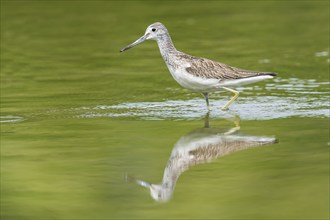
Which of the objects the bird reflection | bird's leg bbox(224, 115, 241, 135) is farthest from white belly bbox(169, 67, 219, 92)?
the bird reflection

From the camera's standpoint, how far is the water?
9133 mm

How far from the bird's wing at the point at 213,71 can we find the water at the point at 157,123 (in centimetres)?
53

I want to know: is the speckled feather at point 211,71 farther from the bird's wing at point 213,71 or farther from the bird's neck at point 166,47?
the bird's neck at point 166,47

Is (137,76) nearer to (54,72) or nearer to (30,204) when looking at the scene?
(54,72)

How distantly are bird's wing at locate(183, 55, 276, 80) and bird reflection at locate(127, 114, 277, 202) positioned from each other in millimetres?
942

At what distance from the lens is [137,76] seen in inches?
640

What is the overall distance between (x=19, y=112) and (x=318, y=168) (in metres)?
5.11

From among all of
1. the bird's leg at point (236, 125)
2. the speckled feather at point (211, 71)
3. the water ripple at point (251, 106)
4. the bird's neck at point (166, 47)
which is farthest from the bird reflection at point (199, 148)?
the bird's neck at point (166, 47)

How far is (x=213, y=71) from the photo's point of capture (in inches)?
523

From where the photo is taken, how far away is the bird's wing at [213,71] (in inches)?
516

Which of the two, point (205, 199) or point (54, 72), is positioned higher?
point (54, 72)

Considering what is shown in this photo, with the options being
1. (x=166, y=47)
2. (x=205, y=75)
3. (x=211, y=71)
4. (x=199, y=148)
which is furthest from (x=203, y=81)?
(x=199, y=148)

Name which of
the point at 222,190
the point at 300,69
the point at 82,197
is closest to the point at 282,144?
the point at 222,190

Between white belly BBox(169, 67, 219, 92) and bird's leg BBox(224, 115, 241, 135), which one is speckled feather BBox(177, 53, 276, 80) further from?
bird's leg BBox(224, 115, 241, 135)
